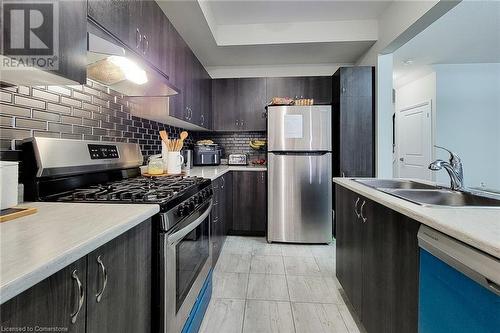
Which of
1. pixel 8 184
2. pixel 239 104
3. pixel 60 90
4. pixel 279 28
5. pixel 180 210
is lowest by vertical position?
pixel 180 210

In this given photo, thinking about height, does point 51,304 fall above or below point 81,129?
below

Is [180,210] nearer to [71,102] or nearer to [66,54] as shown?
[66,54]

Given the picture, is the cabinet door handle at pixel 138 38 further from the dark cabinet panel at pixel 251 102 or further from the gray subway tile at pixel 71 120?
the dark cabinet panel at pixel 251 102

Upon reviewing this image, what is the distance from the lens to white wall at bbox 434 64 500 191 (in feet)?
13.7

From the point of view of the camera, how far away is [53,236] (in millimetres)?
607

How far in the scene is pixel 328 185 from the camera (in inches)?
115

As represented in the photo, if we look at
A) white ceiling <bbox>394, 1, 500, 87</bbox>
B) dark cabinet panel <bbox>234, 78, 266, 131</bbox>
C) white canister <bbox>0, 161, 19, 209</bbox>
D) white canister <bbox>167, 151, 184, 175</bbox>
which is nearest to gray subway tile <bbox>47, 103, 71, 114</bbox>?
white canister <bbox>0, 161, 19, 209</bbox>

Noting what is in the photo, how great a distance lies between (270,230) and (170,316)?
2045 mm

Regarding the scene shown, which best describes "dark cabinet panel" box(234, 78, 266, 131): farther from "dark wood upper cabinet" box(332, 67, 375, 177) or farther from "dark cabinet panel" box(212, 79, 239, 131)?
"dark wood upper cabinet" box(332, 67, 375, 177)

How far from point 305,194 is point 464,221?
85.2 inches

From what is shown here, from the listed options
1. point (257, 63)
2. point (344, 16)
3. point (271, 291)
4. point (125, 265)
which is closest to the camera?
point (125, 265)

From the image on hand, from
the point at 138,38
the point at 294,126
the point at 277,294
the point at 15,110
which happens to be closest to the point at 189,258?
the point at 277,294

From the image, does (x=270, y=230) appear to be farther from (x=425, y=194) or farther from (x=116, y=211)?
(x=116, y=211)

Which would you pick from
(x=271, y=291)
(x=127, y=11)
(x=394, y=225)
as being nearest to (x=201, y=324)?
(x=271, y=291)
